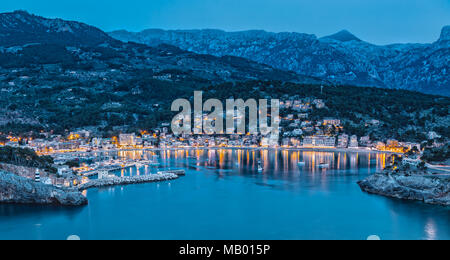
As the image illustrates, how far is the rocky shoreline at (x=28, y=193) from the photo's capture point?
1494 cm

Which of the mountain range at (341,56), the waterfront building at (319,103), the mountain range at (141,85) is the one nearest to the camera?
the mountain range at (141,85)

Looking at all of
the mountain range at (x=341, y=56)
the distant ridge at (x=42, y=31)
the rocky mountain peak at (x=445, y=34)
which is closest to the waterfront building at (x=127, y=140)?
the distant ridge at (x=42, y=31)

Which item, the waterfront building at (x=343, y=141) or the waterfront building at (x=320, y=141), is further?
the waterfront building at (x=320, y=141)

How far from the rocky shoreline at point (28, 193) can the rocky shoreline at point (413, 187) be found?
37.9 ft

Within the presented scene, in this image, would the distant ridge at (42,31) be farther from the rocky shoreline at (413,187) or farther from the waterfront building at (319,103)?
the rocky shoreline at (413,187)

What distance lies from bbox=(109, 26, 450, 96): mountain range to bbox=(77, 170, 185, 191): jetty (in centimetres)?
6877

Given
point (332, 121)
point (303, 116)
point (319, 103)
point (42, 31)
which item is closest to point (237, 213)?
point (332, 121)

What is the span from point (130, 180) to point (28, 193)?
577 cm

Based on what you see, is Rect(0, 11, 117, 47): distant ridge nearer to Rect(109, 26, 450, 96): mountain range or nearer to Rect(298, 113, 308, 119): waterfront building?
Rect(109, 26, 450, 96): mountain range

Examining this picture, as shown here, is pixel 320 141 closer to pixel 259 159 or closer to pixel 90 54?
pixel 259 159

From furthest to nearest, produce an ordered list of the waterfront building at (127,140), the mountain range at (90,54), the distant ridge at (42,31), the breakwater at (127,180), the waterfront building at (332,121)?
the distant ridge at (42,31) < the mountain range at (90,54) < the waterfront building at (332,121) < the waterfront building at (127,140) < the breakwater at (127,180)

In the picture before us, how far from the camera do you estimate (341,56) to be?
97.6 m
